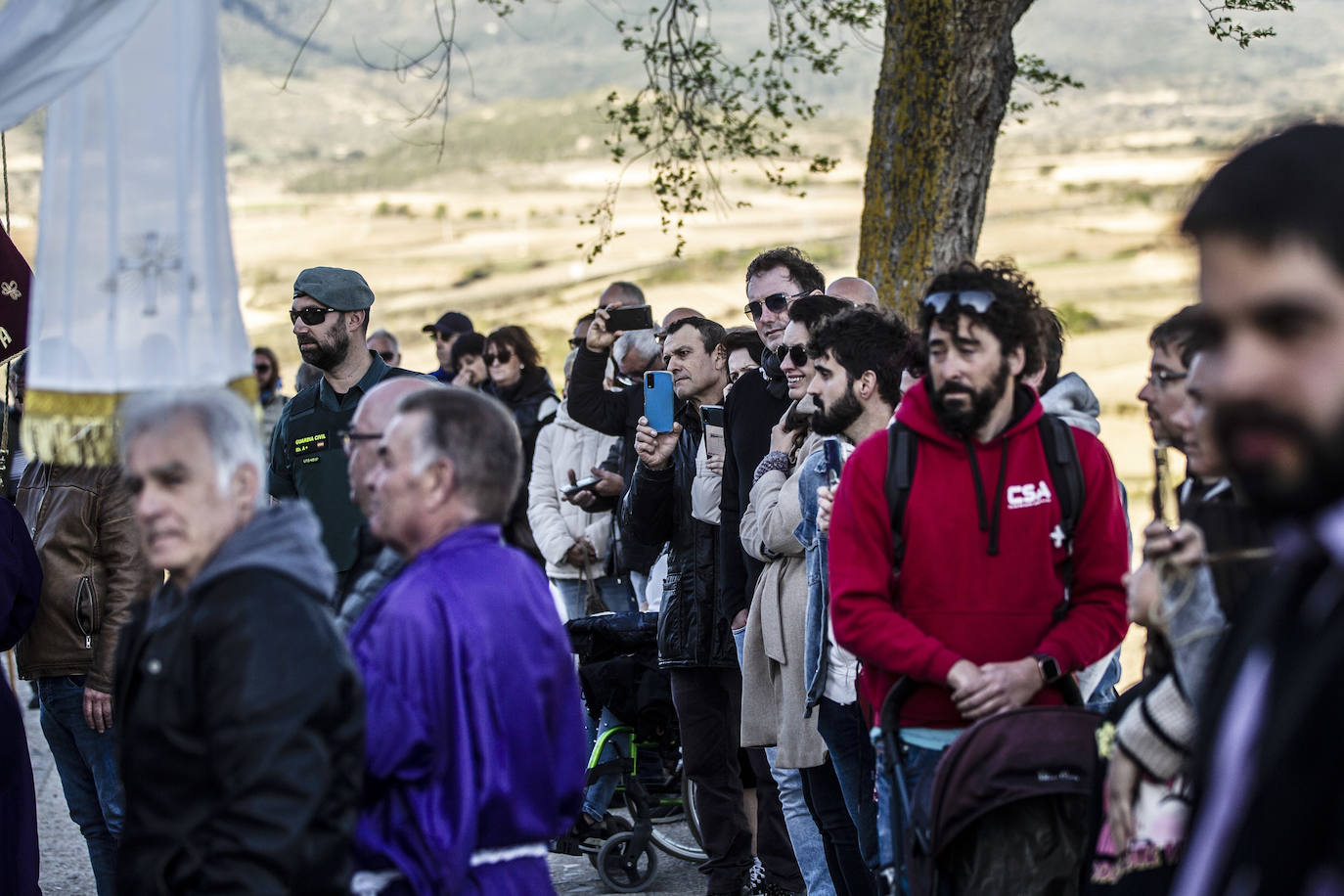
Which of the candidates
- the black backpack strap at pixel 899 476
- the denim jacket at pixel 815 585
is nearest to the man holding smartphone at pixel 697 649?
the denim jacket at pixel 815 585

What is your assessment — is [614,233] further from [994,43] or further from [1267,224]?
[1267,224]

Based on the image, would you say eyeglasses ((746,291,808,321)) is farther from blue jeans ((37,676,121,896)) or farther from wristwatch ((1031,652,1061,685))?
blue jeans ((37,676,121,896))

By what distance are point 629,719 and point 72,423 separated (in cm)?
396

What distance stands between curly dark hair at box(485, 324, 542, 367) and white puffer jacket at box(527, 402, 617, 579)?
75 centimetres

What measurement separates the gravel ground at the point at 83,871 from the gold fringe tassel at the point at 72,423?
3682 mm

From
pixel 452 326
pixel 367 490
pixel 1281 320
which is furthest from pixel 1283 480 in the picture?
pixel 452 326

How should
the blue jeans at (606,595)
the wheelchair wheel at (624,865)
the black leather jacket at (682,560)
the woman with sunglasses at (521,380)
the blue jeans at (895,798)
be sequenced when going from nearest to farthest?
the blue jeans at (895,798) < the black leather jacket at (682,560) < the wheelchair wheel at (624,865) < the blue jeans at (606,595) < the woman with sunglasses at (521,380)

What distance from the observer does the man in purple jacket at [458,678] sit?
2.79 metres

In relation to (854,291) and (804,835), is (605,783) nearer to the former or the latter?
(804,835)

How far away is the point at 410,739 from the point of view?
2.75 metres

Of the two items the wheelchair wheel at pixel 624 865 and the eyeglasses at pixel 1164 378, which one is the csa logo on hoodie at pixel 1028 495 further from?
the wheelchair wheel at pixel 624 865

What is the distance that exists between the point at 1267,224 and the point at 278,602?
1708 mm

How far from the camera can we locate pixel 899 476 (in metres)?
3.81

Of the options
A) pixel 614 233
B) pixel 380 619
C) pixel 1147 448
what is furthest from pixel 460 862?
pixel 1147 448
